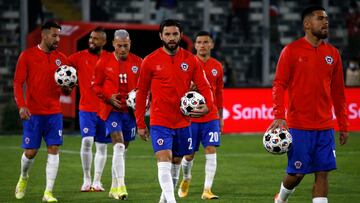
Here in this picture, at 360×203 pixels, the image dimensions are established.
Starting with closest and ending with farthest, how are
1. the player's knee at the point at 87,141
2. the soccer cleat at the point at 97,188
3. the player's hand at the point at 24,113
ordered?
the player's hand at the point at 24,113, the soccer cleat at the point at 97,188, the player's knee at the point at 87,141

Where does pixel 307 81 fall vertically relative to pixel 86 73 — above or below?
above

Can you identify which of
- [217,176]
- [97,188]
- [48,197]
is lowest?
[217,176]

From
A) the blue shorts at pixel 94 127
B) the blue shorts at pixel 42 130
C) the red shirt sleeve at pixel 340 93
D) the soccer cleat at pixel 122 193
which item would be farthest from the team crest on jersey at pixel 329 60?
the blue shorts at pixel 94 127

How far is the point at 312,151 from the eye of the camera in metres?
10.7

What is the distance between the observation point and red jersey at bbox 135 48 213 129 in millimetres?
11492

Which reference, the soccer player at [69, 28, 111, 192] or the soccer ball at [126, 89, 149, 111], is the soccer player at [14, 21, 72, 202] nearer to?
the soccer ball at [126, 89, 149, 111]

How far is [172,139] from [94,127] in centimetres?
355

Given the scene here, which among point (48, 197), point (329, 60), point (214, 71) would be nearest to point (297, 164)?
point (329, 60)

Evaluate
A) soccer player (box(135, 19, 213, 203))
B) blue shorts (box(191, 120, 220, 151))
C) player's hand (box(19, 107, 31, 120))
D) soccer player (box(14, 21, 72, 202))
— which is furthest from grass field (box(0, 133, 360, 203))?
soccer player (box(135, 19, 213, 203))

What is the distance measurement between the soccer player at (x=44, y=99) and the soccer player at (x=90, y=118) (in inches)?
52.2

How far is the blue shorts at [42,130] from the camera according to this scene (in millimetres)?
13461

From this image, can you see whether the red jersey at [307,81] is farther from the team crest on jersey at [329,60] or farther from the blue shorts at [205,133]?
the blue shorts at [205,133]

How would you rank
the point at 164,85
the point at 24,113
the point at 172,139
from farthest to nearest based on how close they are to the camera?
the point at 24,113 → the point at 172,139 → the point at 164,85

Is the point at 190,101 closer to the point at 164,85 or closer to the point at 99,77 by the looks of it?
the point at 164,85
